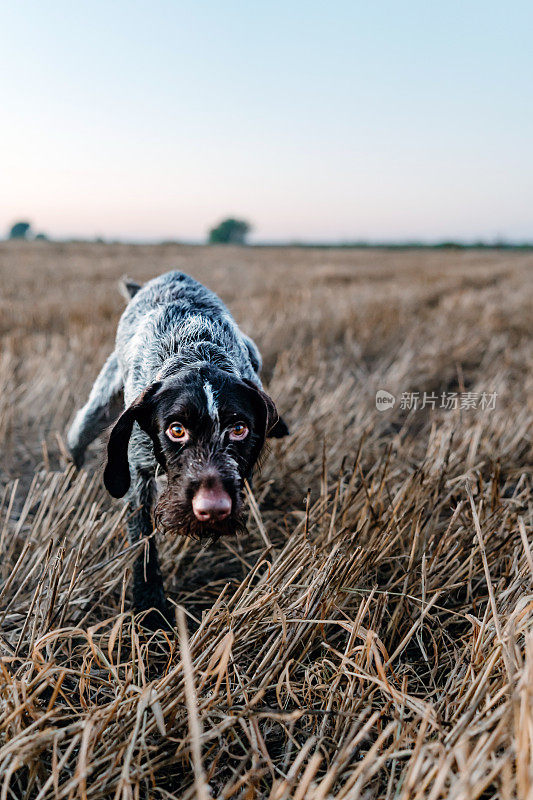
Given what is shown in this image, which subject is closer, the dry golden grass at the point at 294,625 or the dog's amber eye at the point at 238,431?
the dry golden grass at the point at 294,625

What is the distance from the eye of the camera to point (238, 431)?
190 centimetres

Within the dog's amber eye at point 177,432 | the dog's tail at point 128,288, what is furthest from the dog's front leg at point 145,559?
the dog's tail at point 128,288

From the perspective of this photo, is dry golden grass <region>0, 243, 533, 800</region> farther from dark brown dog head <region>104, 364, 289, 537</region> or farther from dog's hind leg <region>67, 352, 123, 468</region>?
dark brown dog head <region>104, 364, 289, 537</region>

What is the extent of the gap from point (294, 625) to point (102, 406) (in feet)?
5.29

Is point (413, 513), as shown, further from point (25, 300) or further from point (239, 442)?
point (25, 300)

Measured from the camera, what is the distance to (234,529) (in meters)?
1.79

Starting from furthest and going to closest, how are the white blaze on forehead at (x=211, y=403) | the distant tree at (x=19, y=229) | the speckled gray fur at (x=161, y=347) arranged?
the distant tree at (x=19, y=229) < the speckled gray fur at (x=161, y=347) < the white blaze on forehead at (x=211, y=403)

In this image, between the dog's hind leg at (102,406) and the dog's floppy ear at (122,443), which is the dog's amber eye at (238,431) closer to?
the dog's floppy ear at (122,443)

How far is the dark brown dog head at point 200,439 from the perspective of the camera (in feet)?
5.67

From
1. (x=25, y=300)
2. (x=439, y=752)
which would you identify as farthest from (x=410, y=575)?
(x=25, y=300)

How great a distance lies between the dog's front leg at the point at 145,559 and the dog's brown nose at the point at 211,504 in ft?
2.22

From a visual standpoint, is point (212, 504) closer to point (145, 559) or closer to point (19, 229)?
point (145, 559)

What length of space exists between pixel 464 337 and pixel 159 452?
5.55 metres

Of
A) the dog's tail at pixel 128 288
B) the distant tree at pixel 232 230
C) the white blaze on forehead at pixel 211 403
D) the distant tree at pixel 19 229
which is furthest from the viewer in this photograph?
the distant tree at pixel 232 230
